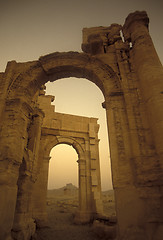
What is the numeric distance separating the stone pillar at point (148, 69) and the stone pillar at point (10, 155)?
3.89 meters

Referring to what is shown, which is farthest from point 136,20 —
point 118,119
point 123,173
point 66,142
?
point 66,142

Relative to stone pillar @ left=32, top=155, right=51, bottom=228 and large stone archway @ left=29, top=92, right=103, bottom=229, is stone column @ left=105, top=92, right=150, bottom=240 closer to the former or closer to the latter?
stone pillar @ left=32, top=155, right=51, bottom=228

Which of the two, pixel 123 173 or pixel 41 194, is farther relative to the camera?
pixel 41 194

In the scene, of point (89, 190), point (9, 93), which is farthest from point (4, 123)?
point (89, 190)

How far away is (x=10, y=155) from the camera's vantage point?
411 cm

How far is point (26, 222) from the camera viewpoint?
6.19m

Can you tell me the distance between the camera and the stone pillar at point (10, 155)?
3.61 meters

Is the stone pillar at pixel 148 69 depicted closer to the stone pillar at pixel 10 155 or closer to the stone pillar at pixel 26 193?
the stone pillar at pixel 10 155

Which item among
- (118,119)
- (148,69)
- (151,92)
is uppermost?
(148,69)

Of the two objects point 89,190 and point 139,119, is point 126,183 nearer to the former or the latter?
point 139,119

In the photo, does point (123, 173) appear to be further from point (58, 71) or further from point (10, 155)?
point (58, 71)

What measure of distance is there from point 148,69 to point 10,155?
15.7 ft

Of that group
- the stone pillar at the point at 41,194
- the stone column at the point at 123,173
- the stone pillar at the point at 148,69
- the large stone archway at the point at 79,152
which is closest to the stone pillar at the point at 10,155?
the stone column at the point at 123,173

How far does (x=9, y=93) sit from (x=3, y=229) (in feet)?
13.3
